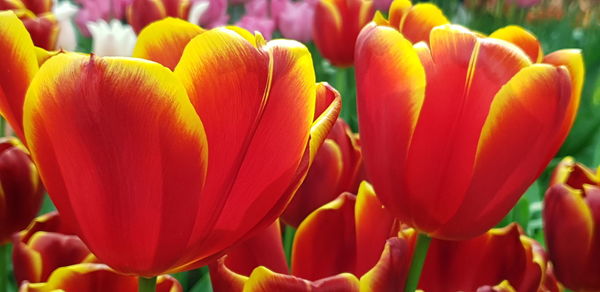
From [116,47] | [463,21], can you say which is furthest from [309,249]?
[463,21]

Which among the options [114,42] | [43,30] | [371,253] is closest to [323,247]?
[371,253]

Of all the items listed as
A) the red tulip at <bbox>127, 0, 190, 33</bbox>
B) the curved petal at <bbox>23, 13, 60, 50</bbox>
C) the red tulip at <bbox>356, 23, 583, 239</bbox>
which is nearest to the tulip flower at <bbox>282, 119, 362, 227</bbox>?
Answer: the red tulip at <bbox>356, 23, 583, 239</bbox>

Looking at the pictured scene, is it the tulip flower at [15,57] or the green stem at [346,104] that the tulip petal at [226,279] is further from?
the green stem at [346,104]

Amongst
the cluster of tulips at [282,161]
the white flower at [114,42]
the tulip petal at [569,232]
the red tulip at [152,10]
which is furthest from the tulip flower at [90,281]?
the red tulip at [152,10]

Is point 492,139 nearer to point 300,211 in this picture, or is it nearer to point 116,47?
point 300,211

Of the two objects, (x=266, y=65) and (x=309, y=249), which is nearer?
(x=266, y=65)

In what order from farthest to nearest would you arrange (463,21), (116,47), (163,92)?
1. (463,21)
2. (116,47)
3. (163,92)
